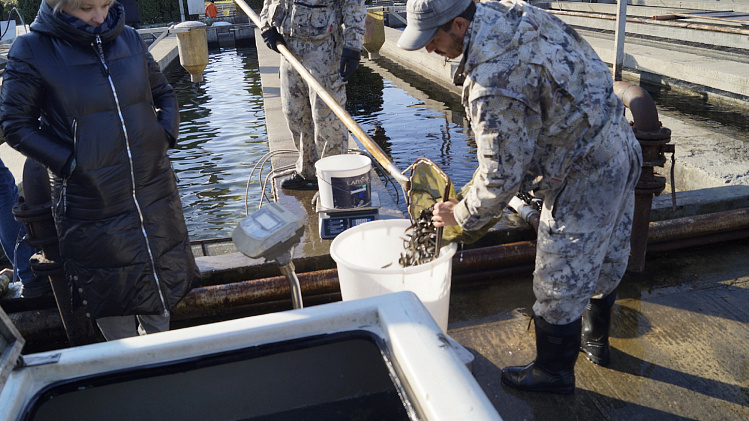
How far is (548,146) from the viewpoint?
97.3 inches

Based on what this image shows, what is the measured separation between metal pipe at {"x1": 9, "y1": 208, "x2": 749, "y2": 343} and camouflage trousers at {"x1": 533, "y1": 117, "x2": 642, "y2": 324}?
1.11m

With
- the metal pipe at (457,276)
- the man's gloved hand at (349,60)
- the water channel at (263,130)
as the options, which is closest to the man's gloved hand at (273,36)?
the man's gloved hand at (349,60)

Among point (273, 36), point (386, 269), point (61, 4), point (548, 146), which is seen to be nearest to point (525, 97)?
point (548, 146)

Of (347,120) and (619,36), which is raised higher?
(619,36)

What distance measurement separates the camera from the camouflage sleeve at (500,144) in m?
2.26

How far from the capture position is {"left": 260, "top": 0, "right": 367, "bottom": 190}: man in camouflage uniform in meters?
4.66

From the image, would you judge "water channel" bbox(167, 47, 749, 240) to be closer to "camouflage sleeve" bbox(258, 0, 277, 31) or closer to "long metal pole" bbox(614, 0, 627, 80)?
"long metal pole" bbox(614, 0, 627, 80)

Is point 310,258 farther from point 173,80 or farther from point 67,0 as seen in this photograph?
point 173,80

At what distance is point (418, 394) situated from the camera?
4.79ft

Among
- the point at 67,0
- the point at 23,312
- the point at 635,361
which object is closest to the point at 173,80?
the point at 23,312

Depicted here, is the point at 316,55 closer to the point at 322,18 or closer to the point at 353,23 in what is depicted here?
the point at 322,18

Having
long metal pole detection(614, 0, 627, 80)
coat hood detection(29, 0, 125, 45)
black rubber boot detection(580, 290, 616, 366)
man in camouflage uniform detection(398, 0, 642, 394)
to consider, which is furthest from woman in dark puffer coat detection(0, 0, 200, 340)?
long metal pole detection(614, 0, 627, 80)

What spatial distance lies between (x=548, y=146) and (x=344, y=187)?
6.84 feet

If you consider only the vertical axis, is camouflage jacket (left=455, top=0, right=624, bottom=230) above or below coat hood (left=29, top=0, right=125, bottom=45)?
below
